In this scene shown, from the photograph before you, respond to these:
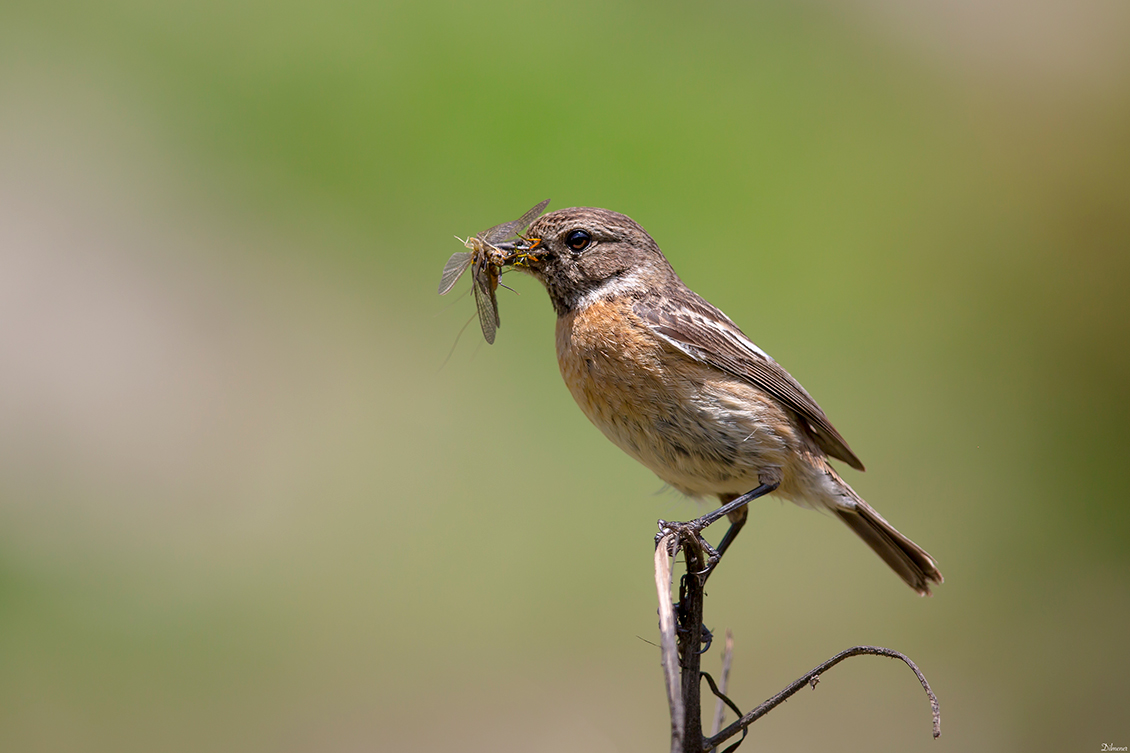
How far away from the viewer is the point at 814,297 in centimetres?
919

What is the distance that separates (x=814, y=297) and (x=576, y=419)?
9.18 ft

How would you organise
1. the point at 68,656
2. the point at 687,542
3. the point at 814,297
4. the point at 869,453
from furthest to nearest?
the point at 814,297 < the point at 869,453 < the point at 68,656 < the point at 687,542

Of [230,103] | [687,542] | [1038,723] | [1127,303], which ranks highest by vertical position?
[230,103]

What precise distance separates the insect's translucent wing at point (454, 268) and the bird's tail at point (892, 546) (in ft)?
7.47

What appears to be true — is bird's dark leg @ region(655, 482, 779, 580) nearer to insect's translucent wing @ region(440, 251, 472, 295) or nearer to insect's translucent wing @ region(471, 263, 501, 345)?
insect's translucent wing @ region(471, 263, 501, 345)

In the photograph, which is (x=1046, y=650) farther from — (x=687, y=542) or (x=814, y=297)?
(x=687, y=542)

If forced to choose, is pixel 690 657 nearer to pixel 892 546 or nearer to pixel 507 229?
pixel 892 546

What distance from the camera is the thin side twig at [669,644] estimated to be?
2.13 meters

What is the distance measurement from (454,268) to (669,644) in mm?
2587

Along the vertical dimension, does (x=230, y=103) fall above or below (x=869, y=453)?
above

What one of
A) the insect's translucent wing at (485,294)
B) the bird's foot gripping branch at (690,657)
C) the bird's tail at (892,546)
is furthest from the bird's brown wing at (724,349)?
the bird's foot gripping branch at (690,657)

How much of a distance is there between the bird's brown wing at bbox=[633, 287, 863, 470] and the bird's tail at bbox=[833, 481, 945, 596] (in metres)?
0.28

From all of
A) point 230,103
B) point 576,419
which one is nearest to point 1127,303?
point 576,419

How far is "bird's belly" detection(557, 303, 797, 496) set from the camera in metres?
4.16
